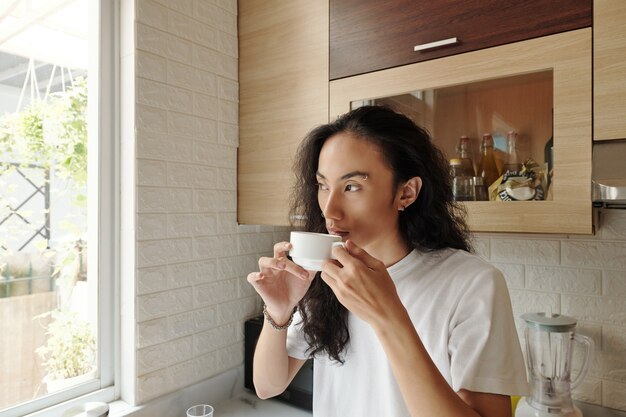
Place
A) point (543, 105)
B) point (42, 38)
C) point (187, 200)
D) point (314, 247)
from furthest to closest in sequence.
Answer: point (187, 200), point (42, 38), point (543, 105), point (314, 247)

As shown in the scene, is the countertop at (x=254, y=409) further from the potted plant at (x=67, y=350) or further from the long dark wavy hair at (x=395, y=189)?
the long dark wavy hair at (x=395, y=189)

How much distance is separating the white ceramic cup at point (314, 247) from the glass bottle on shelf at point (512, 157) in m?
0.64

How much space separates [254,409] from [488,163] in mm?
1183

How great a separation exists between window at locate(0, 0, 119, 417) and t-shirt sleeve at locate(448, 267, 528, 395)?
3.59ft

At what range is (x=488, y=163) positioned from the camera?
1220mm

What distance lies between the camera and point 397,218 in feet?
3.40

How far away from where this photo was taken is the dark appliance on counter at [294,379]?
1566mm

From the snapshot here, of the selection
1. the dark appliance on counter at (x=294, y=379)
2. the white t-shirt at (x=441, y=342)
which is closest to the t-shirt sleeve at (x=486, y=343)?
the white t-shirt at (x=441, y=342)

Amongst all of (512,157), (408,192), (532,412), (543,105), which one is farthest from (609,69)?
(532,412)

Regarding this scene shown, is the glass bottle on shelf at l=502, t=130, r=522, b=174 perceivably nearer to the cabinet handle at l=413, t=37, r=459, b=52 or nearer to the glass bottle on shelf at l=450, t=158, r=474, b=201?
the glass bottle on shelf at l=450, t=158, r=474, b=201

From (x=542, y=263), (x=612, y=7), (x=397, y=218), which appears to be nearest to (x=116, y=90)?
(x=397, y=218)

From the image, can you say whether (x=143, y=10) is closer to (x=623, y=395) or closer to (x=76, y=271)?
(x=76, y=271)

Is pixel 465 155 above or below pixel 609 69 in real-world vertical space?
below

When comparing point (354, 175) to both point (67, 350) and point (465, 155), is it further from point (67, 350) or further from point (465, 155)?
point (67, 350)
